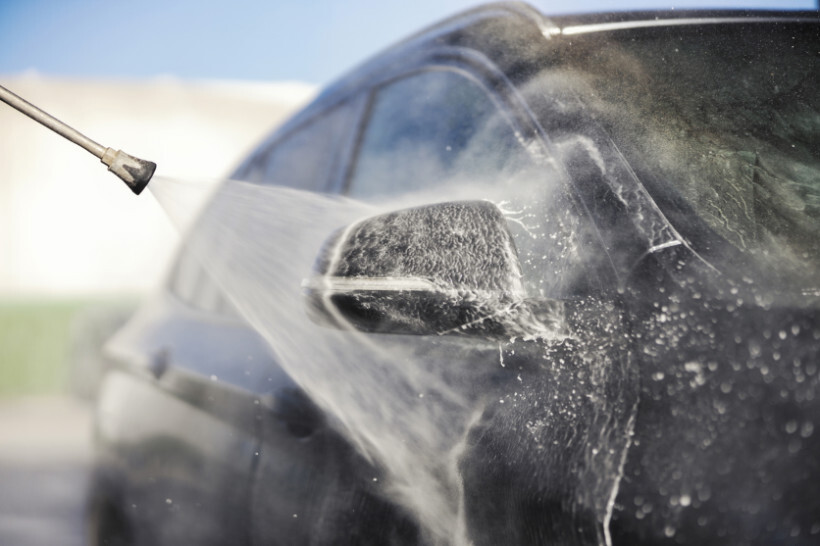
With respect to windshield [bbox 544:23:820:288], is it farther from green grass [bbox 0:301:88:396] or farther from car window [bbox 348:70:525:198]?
green grass [bbox 0:301:88:396]

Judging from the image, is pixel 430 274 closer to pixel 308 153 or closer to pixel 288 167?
pixel 308 153

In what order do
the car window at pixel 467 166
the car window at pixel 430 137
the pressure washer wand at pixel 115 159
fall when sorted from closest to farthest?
1. the car window at pixel 467 166
2. the car window at pixel 430 137
3. the pressure washer wand at pixel 115 159

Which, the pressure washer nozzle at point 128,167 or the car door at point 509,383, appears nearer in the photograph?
the car door at point 509,383

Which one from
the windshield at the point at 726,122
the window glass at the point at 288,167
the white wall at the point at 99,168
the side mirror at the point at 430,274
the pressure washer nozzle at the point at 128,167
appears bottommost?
the white wall at the point at 99,168

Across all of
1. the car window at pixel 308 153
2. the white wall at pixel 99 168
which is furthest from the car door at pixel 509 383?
the white wall at pixel 99 168

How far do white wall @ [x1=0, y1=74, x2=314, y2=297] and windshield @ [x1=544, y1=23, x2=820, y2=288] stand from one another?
49.2ft

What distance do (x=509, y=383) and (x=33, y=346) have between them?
12.7 meters

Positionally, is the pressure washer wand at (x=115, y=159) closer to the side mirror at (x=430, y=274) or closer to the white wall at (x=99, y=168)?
the side mirror at (x=430, y=274)

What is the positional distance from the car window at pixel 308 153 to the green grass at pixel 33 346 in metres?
8.56

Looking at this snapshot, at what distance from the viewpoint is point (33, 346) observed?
1209 centimetres

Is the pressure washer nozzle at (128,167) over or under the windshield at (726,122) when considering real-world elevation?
over

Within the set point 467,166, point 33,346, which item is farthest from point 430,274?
point 33,346

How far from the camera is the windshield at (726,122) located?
1.03m

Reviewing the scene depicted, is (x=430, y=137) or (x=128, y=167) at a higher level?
(x=128, y=167)
